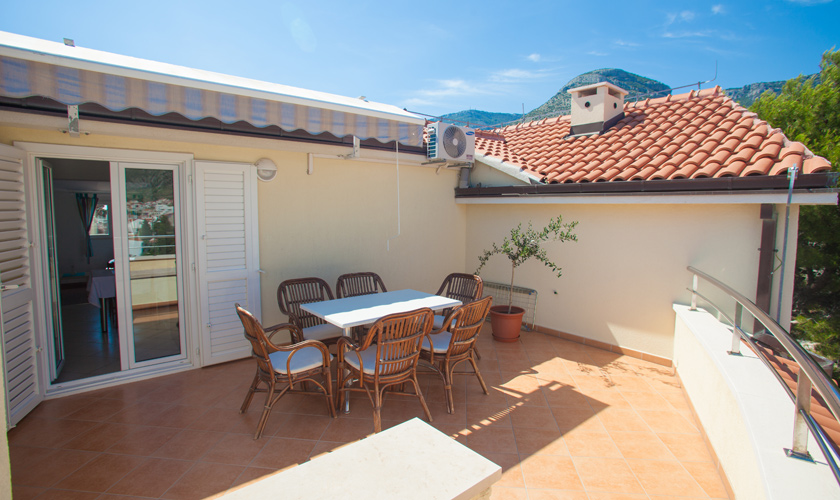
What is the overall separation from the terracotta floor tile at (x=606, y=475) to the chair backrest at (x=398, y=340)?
249 centimetres

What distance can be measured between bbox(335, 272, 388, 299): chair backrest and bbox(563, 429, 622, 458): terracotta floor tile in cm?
455

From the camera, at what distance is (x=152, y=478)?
4.62 meters

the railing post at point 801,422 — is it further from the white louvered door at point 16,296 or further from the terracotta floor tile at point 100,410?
the white louvered door at point 16,296

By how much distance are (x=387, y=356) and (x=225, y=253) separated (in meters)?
4.19

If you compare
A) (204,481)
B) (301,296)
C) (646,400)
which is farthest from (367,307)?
(646,400)

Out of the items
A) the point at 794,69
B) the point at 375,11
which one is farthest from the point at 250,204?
the point at 794,69

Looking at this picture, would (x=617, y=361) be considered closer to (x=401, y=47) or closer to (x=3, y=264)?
(x=3, y=264)

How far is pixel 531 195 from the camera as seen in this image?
977cm

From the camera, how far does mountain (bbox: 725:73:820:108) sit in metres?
20.7

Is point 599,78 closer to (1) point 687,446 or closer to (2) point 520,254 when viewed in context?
(2) point 520,254

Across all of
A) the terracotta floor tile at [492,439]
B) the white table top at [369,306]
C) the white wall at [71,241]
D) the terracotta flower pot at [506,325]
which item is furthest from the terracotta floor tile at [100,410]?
the white wall at [71,241]

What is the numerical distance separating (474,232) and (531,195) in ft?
8.55

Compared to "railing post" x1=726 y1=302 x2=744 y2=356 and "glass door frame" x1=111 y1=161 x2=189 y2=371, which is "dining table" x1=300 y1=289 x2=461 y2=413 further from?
"railing post" x1=726 y1=302 x2=744 y2=356

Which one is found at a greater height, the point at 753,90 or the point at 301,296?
the point at 753,90
